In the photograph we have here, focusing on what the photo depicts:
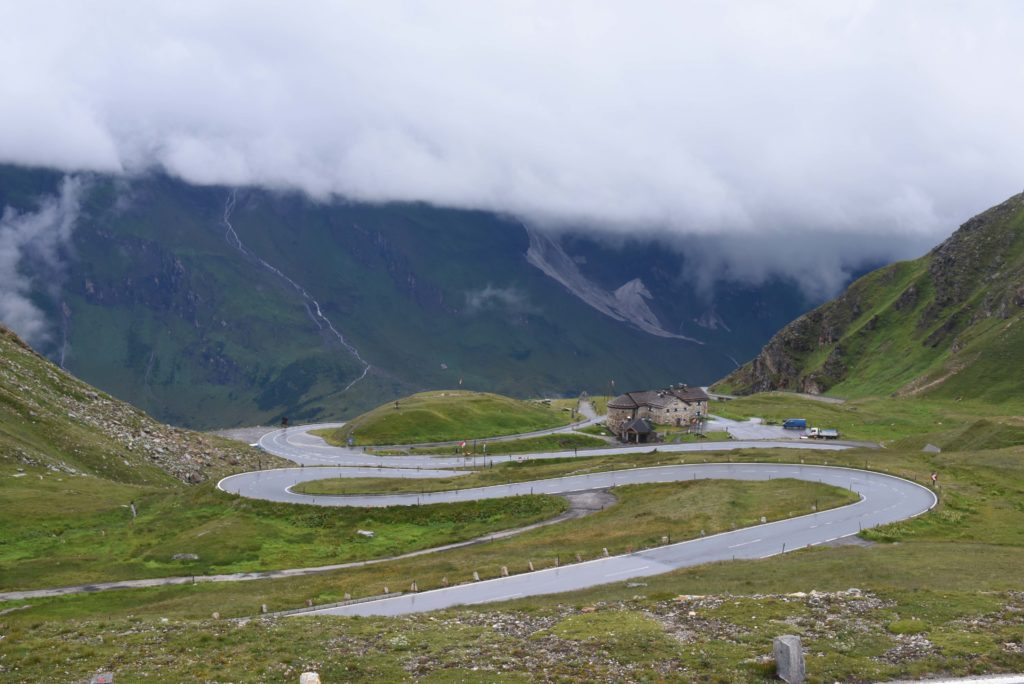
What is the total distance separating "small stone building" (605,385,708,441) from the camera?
157875 millimetres

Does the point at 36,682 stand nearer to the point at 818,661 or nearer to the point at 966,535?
the point at 818,661

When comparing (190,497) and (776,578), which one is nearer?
(776,578)

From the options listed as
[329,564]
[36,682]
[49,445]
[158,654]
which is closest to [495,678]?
[158,654]

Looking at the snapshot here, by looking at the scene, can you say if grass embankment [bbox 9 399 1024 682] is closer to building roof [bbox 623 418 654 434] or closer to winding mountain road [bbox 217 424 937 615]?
winding mountain road [bbox 217 424 937 615]

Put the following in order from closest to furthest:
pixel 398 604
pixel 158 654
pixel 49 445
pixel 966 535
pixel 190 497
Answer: pixel 158 654 < pixel 398 604 < pixel 966 535 < pixel 190 497 < pixel 49 445

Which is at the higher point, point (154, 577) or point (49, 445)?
point (49, 445)

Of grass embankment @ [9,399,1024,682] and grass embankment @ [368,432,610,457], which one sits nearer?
grass embankment @ [9,399,1024,682]

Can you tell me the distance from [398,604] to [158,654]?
16834 mm

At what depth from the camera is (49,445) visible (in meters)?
95.5

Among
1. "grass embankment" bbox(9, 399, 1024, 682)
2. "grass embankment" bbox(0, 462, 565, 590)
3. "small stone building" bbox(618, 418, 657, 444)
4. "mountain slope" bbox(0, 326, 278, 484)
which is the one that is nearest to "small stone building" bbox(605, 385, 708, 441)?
"small stone building" bbox(618, 418, 657, 444)

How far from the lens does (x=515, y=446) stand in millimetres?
144125

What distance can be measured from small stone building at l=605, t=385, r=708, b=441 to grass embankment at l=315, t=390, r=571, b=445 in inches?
680

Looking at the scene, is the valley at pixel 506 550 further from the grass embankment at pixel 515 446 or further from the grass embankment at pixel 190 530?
the grass embankment at pixel 515 446

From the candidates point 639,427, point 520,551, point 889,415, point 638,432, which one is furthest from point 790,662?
point 889,415
